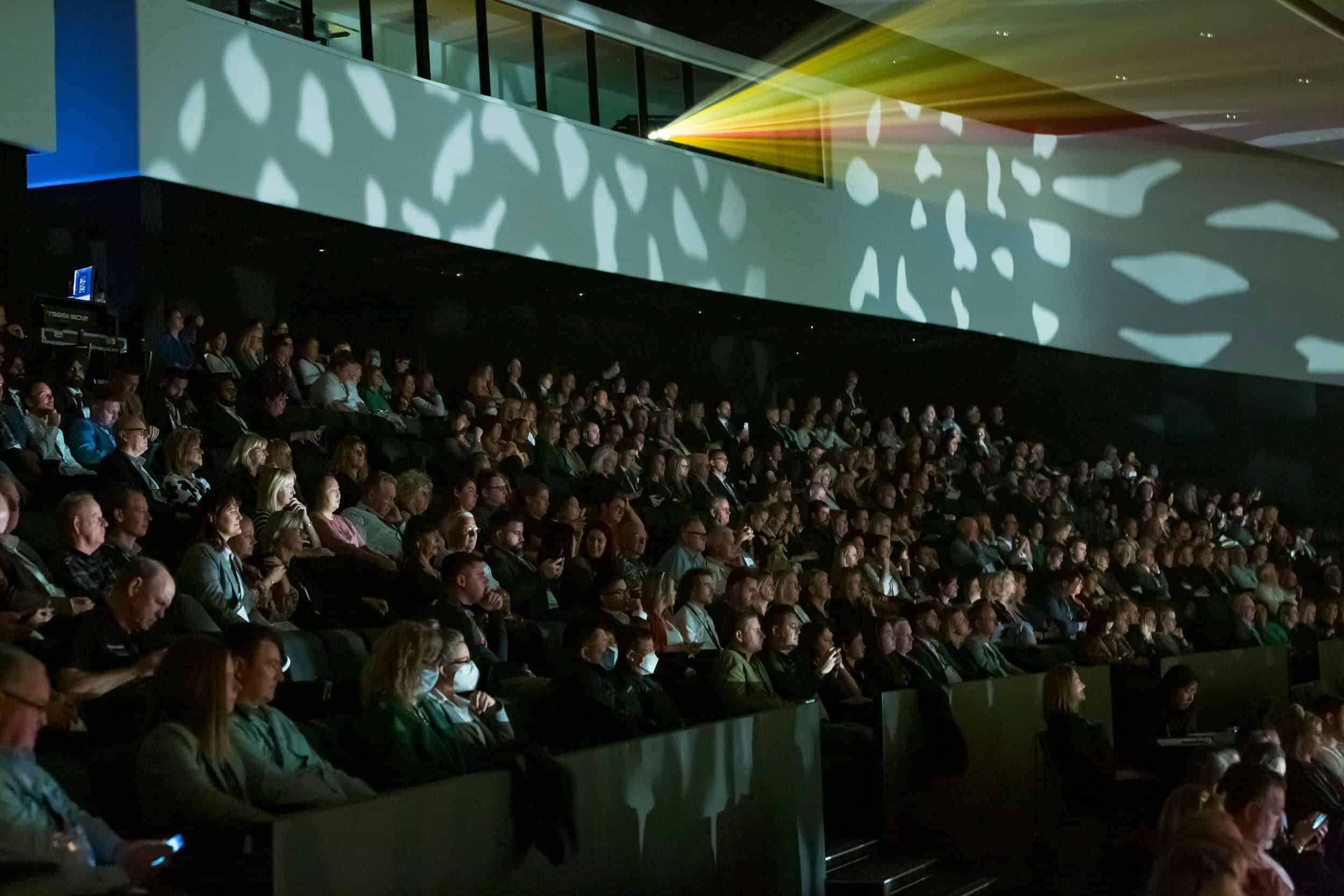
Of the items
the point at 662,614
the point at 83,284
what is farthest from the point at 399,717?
the point at 83,284

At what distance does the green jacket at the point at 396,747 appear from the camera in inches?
141

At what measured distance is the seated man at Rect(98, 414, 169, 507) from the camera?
571 cm

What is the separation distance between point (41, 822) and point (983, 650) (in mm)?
4891

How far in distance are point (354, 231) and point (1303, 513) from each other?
10025 mm

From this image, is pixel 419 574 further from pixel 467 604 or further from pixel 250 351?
pixel 250 351

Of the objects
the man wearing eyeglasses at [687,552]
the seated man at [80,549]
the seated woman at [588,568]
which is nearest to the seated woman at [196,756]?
the seated man at [80,549]

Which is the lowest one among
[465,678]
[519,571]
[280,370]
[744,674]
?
[744,674]

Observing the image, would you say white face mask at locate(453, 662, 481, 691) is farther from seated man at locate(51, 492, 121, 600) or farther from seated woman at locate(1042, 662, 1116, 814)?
seated woman at locate(1042, 662, 1116, 814)

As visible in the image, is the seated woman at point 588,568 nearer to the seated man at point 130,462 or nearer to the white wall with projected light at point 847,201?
the seated man at point 130,462

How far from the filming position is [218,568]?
182 inches

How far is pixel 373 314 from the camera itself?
1095 cm

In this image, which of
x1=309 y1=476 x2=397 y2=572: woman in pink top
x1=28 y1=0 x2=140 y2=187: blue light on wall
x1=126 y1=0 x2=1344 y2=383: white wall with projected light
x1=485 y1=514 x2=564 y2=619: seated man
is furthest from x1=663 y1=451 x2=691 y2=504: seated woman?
x1=309 y1=476 x2=397 y2=572: woman in pink top

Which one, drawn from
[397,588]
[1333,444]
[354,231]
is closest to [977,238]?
[1333,444]

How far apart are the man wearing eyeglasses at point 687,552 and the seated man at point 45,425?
238 centimetres
